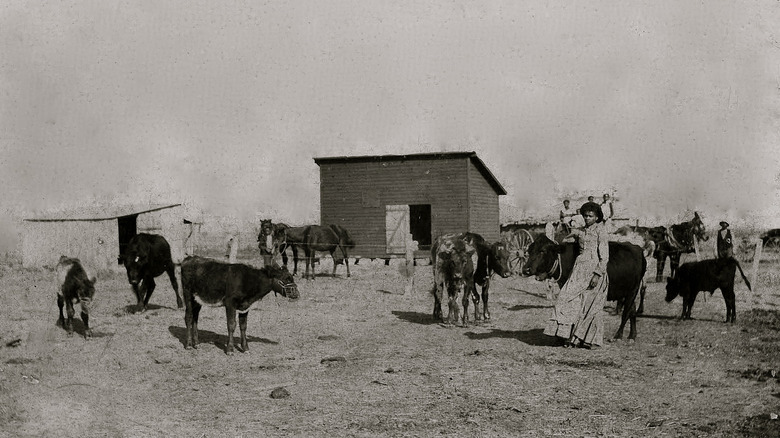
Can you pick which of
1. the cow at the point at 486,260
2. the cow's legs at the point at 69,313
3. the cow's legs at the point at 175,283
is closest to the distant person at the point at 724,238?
the cow at the point at 486,260

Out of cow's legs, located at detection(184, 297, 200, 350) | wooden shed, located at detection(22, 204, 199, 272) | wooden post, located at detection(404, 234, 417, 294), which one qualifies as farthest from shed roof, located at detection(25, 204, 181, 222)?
cow's legs, located at detection(184, 297, 200, 350)

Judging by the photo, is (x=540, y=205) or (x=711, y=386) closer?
(x=711, y=386)

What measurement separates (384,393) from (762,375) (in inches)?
198

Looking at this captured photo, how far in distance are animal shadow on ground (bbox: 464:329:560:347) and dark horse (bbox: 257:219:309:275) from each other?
1106 centimetres

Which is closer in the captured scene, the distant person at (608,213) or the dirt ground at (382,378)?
the dirt ground at (382,378)

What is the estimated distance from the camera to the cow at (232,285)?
31.9 ft

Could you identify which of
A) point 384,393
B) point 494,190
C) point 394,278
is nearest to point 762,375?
point 384,393

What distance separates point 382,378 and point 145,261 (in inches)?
291

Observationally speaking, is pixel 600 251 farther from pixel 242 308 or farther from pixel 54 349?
pixel 54 349

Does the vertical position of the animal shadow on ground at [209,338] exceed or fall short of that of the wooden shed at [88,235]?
it falls short

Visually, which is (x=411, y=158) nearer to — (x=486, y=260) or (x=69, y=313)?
(x=486, y=260)

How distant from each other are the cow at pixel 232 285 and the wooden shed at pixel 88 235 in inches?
543

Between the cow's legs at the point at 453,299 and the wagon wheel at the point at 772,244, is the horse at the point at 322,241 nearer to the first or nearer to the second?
the cow's legs at the point at 453,299

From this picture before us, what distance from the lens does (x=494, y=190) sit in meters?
32.7
